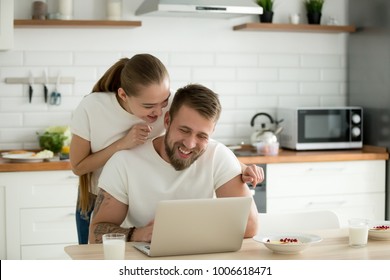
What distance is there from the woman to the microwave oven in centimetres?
213

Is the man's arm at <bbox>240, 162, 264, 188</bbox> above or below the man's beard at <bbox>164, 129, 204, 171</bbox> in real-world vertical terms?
below

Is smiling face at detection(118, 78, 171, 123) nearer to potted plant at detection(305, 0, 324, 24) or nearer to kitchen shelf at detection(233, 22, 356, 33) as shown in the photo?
kitchen shelf at detection(233, 22, 356, 33)

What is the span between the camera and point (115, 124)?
10.4 ft

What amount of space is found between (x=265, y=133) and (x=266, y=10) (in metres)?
0.87

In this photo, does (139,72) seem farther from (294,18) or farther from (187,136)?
(294,18)

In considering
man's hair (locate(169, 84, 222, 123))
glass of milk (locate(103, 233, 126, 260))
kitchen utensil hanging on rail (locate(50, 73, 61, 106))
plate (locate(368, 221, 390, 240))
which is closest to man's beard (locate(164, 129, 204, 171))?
man's hair (locate(169, 84, 222, 123))

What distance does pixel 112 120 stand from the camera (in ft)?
10.5

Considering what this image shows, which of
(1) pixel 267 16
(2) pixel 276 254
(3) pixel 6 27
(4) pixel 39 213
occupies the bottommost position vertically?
(4) pixel 39 213

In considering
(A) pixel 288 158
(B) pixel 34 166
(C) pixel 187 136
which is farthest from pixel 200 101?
(A) pixel 288 158

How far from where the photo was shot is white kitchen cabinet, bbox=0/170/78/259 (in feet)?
14.4

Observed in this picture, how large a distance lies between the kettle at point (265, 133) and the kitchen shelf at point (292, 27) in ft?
1.95

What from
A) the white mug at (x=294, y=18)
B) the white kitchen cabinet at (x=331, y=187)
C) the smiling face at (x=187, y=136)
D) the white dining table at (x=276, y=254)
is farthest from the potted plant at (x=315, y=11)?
the white dining table at (x=276, y=254)

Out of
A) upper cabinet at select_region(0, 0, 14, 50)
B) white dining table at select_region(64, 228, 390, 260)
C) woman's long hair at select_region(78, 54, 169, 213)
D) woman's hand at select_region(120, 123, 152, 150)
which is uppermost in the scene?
upper cabinet at select_region(0, 0, 14, 50)
